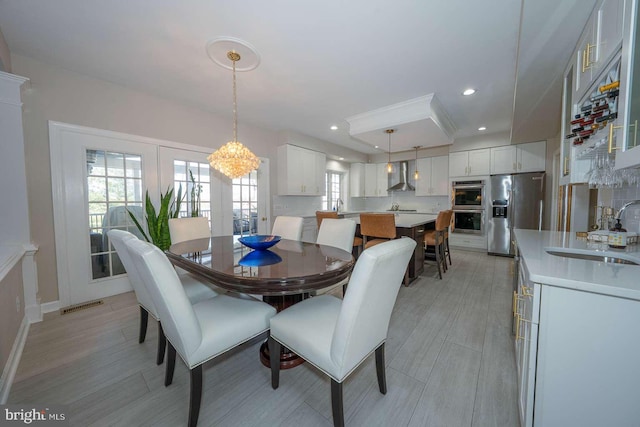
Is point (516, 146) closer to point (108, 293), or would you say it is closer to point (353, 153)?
point (353, 153)

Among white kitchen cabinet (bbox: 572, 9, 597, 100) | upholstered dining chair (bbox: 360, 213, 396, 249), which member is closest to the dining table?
upholstered dining chair (bbox: 360, 213, 396, 249)

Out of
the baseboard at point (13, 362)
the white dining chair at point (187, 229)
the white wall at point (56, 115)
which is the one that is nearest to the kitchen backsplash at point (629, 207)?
the white dining chair at point (187, 229)

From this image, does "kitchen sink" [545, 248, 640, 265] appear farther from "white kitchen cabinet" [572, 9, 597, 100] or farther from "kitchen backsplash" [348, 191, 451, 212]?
"kitchen backsplash" [348, 191, 451, 212]

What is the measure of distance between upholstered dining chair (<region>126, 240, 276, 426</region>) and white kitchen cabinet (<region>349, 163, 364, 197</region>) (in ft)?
17.6

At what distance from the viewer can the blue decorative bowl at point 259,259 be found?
5.11 feet

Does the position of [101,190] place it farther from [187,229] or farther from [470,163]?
[470,163]

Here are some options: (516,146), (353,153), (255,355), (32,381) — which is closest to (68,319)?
(32,381)

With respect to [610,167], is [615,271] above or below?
below

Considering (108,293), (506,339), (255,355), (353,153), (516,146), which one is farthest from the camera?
(353,153)

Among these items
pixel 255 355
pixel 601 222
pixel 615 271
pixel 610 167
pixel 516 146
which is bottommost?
pixel 255 355

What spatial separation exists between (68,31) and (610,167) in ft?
12.7

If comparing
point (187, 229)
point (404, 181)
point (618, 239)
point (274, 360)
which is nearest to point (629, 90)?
point (618, 239)

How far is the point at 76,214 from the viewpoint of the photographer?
254cm

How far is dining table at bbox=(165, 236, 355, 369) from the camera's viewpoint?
1.27m
